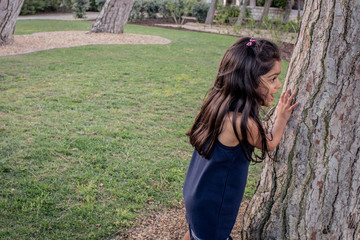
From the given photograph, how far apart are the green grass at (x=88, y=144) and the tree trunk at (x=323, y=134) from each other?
4.40 ft

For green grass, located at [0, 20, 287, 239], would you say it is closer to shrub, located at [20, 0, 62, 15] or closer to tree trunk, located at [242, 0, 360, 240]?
tree trunk, located at [242, 0, 360, 240]

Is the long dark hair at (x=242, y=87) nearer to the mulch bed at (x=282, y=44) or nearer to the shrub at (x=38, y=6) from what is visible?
the mulch bed at (x=282, y=44)

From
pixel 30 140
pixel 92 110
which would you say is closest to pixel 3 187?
pixel 30 140

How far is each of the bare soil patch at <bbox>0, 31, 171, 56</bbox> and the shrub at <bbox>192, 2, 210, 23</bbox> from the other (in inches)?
461

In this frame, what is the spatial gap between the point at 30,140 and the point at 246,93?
299cm

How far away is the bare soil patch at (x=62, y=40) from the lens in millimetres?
9281

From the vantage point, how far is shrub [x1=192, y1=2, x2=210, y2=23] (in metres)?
24.2

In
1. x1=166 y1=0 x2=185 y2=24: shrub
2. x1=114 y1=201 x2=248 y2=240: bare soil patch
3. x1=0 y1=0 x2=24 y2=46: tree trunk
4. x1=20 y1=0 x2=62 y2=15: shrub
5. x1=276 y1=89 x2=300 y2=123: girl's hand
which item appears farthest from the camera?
x1=166 y1=0 x2=185 y2=24: shrub

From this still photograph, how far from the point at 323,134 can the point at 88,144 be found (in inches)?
110

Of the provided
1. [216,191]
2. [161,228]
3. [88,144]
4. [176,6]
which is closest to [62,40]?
[88,144]

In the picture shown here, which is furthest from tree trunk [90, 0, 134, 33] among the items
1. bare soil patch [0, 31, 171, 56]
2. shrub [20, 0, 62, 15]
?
shrub [20, 0, 62, 15]

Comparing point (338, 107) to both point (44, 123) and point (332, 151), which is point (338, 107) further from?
point (44, 123)

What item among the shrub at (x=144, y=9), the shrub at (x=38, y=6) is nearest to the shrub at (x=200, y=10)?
the shrub at (x=144, y=9)

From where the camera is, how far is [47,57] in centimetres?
840
